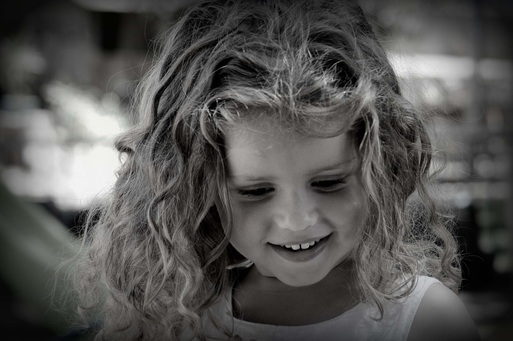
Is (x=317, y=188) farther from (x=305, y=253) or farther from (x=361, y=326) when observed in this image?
(x=361, y=326)

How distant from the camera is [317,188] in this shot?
0.66 m

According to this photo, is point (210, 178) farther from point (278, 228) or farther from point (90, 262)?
point (90, 262)

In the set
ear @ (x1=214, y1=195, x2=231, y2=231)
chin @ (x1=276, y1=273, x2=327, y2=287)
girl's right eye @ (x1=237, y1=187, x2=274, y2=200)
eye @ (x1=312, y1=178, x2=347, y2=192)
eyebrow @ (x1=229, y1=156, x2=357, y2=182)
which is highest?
eyebrow @ (x1=229, y1=156, x2=357, y2=182)

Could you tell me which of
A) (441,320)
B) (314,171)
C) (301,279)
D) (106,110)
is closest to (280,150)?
(314,171)

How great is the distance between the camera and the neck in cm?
76

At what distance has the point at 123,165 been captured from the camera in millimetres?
831

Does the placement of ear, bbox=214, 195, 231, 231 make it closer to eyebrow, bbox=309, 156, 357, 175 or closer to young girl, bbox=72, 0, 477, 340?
young girl, bbox=72, 0, 477, 340

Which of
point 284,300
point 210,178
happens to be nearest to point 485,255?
point 284,300

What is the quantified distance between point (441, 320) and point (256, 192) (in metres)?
0.27

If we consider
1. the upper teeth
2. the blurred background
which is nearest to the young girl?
the upper teeth

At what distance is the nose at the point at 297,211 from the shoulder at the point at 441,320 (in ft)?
0.65

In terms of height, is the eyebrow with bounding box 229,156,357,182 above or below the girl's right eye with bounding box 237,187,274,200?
above

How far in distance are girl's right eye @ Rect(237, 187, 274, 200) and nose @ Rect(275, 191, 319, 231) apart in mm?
27

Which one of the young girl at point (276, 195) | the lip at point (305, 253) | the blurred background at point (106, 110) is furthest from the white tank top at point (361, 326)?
the blurred background at point (106, 110)
